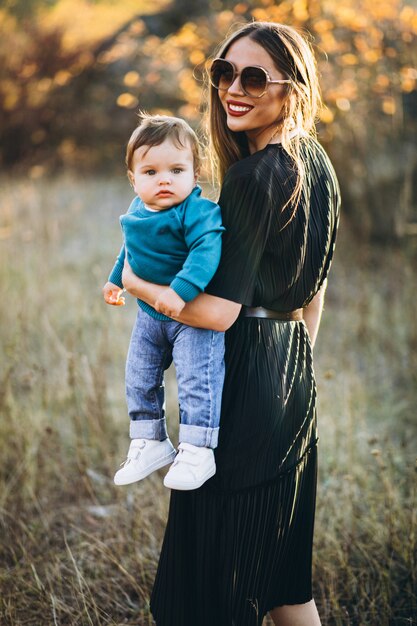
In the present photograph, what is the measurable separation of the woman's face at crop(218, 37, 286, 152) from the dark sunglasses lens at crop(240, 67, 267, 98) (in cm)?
1

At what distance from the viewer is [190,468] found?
1743 millimetres

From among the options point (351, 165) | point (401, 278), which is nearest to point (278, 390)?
point (401, 278)

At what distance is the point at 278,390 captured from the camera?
1.83 metres

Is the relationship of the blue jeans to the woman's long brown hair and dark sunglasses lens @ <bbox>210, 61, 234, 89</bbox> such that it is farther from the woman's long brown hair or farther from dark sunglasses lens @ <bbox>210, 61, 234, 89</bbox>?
dark sunglasses lens @ <bbox>210, 61, 234, 89</bbox>

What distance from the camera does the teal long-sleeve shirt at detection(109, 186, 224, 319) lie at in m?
1.65

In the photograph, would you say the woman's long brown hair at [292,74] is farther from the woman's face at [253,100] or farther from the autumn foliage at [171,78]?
the autumn foliage at [171,78]

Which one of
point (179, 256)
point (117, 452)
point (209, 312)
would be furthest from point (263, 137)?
point (117, 452)

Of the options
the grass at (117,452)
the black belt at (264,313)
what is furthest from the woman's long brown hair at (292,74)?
the grass at (117,452)

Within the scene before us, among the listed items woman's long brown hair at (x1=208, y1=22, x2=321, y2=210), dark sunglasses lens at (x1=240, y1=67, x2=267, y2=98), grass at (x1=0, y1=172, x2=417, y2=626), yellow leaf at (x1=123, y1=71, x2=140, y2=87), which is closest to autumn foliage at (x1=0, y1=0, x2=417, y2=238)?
yellow leaf at (x1=123, y1=71, x2=140, y2=87)

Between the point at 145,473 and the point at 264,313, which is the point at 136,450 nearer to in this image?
the point at 145,473

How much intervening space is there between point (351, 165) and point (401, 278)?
1.16 m

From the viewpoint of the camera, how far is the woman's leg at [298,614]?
199 centimetres

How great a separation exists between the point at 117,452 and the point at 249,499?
2.25m

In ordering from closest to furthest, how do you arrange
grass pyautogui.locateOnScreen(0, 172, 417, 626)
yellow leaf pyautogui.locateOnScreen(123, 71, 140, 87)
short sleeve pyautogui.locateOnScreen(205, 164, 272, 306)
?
1. short sleeve pyautogui.locateOnScreen(205, 164, 272, 306)
2. grass pyautogui.locateOnScreen(0, 172, 417, 626)
3. yellow leaf pyautogui.locateOnScreen(123, 71, 140, 87)
